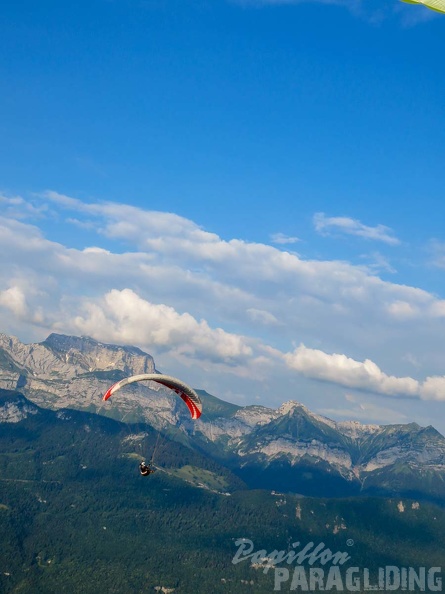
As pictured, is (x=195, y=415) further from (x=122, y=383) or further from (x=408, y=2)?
(x=408, y=2)

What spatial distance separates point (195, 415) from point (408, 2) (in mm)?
78054

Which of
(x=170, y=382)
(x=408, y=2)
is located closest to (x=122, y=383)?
(x=170, y=382)

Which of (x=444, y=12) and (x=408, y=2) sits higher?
(x=408, y=2)

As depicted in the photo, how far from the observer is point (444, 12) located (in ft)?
34.4

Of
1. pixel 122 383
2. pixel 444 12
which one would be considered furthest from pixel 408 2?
pixel 122 383

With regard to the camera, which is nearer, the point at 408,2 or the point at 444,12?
the point at 444,12

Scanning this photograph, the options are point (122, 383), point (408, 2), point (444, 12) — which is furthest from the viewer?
point (122, 383)

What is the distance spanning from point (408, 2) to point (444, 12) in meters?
1.38

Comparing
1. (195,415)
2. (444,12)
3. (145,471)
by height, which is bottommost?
(145,471)

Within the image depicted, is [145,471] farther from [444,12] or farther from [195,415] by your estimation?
[444,12]

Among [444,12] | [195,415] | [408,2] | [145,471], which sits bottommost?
[145,471]

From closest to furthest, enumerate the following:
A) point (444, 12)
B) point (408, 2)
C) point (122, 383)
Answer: point (444, 12) → point (408, 2) → point (122, 383)

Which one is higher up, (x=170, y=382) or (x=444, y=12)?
(x=444, y=12)

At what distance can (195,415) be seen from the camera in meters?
85.8
